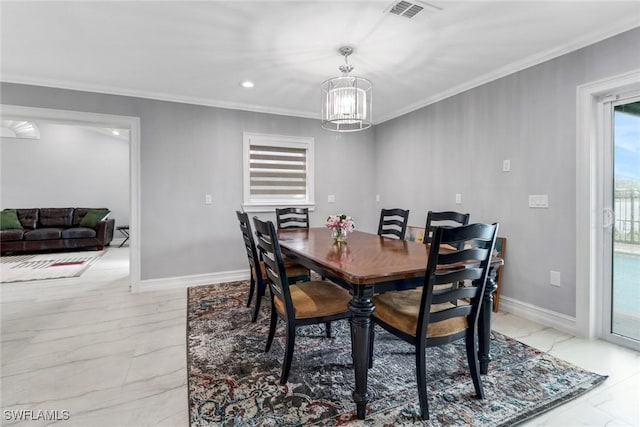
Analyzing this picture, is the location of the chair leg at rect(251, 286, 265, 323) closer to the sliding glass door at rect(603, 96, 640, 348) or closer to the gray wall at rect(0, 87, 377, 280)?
the gray wall at rect(0, 87, 377, 280)

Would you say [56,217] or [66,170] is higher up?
[66,170]

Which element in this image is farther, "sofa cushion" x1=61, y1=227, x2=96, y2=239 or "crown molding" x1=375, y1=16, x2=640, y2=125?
"sofa cushion" x1=61, y1=227, x2=96, y2=239

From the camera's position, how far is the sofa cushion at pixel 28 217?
6.33 meters

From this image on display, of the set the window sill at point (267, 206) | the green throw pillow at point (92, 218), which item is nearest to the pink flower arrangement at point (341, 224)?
the window sill at point (267, 206)

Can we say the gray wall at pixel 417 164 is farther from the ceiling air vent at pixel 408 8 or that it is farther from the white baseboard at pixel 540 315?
the ceiling air vent at pixel 408 8

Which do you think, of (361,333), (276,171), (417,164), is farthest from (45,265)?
(417,164)

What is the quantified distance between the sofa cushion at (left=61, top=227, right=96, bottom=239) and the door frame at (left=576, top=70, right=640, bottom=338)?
8069 millimetres

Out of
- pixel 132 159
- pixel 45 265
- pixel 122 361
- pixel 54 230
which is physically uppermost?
pixel 132 159

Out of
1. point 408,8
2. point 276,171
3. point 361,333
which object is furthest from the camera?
A: point 276,171

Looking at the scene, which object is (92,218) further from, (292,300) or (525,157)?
(525,157)

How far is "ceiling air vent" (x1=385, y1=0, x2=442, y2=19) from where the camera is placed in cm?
194

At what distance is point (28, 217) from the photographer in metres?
6.40

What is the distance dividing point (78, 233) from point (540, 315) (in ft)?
26.1

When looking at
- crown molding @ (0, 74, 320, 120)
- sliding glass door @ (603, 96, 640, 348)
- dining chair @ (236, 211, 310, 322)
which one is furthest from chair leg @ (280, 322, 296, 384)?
crown molding @ (0, 74, 320, 120)
